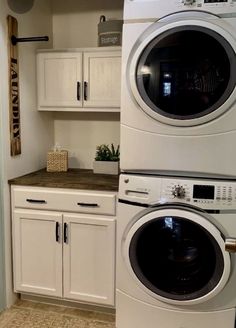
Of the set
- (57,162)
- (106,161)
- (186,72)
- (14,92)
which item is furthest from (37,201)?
(186,72)

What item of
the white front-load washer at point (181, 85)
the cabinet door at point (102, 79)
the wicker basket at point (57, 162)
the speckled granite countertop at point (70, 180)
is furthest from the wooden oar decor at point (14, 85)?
the white front-load washer at point (181, 85)

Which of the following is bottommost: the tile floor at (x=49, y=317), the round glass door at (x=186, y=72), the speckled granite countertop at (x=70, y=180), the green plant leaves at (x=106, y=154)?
the tile floor at (x=49, y=317)

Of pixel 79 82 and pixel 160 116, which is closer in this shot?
pixel 160 116

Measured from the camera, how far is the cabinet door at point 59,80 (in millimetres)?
2549

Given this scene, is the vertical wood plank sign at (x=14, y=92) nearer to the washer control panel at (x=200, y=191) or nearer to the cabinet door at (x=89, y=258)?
the cabinet door at (x=89, y=258)

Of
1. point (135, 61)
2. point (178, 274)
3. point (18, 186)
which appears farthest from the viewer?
point (18, 186)

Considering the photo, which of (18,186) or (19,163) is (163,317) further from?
(19,163)

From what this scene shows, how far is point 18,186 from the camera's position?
2.34 metres

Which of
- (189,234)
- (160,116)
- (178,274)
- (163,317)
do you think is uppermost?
(160,116)

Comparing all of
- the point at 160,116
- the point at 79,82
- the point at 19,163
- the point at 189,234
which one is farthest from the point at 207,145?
the point at 19,163

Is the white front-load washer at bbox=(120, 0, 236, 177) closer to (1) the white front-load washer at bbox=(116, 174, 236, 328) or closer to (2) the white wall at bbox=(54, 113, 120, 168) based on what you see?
(1) the white front-load washer at bbox=(116, 174, 236, 328)

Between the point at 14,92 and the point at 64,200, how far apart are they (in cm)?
84

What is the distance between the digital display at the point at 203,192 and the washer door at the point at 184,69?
0.34 meters

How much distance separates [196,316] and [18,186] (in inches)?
55.3
